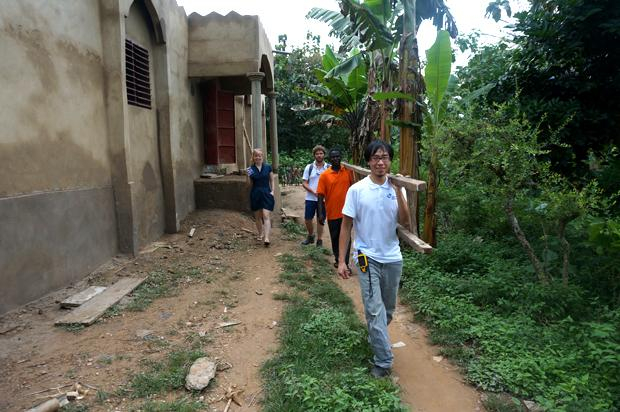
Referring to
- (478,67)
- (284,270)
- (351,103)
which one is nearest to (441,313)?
(284,270)

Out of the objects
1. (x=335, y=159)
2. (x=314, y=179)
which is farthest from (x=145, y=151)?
(x=335, y=159)

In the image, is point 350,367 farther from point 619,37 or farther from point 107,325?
point 619,37

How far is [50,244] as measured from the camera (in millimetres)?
4742

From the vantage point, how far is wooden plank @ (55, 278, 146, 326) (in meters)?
4.24

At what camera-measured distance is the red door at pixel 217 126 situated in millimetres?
9898

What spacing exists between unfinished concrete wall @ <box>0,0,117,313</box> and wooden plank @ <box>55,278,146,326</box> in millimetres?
498

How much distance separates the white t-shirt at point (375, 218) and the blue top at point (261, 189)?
415cm

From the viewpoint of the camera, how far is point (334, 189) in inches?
225

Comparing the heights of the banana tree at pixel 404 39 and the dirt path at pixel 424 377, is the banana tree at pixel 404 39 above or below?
above

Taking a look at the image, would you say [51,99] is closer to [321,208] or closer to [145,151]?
[145,151]

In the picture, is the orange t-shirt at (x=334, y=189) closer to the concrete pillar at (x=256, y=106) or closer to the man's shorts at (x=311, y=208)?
the man's shorts at (x=311, y=208)

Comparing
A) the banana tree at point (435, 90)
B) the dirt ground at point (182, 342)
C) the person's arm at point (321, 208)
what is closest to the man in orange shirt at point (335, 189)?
the dirt ground at point (182, 342)

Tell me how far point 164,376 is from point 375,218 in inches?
80.3

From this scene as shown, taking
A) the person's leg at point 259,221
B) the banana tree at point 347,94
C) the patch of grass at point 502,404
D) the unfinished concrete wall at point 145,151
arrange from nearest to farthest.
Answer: the patch of grass at point 502,404 → the unfinished concrete wall at point 145,151 → the person's leg at point 259,221 → the banana tree at point 347,94
